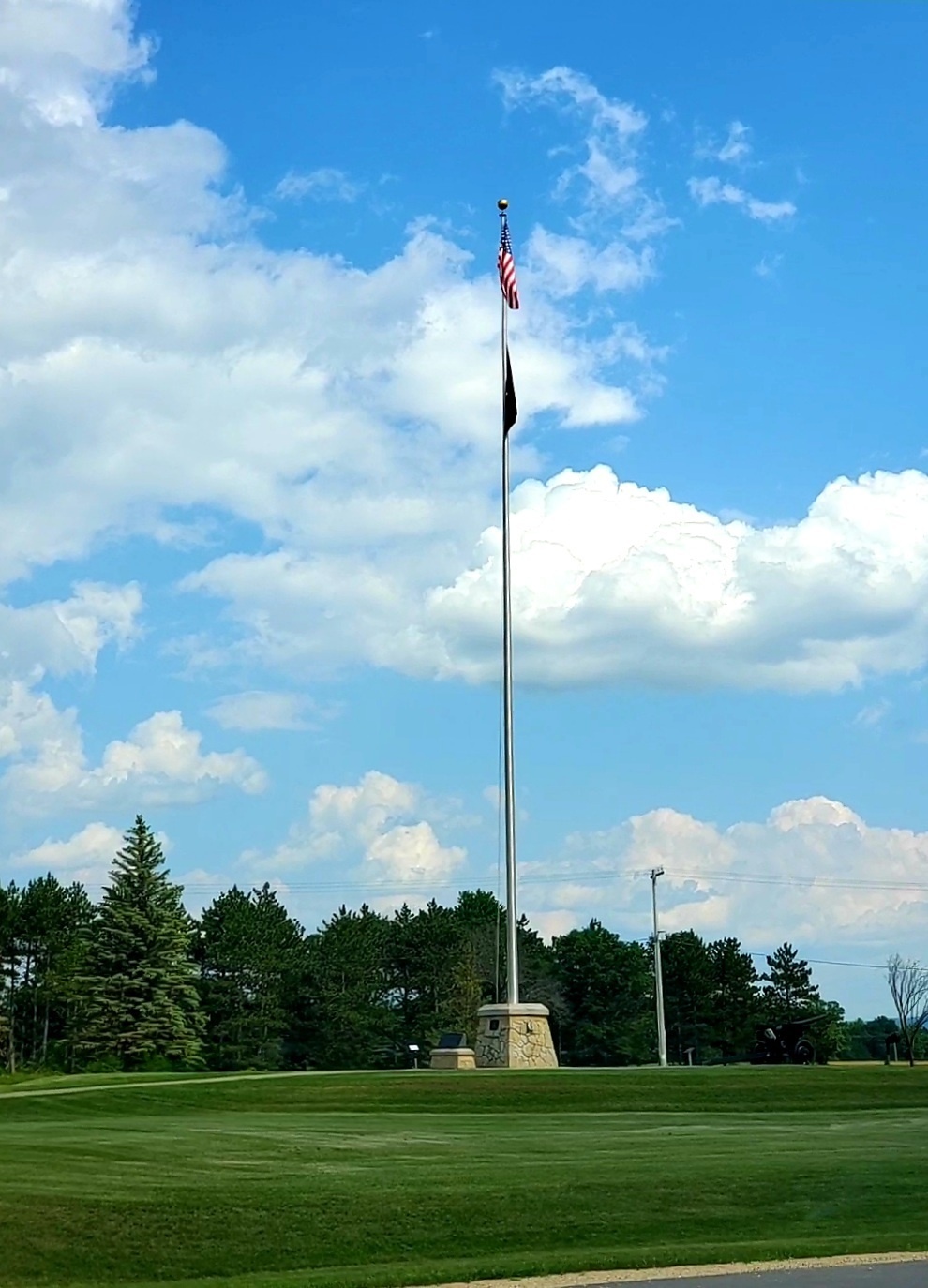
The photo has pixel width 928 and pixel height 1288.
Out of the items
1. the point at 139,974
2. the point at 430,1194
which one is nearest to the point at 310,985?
the point at 139,974

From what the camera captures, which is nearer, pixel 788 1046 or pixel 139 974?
pixel 788 1046

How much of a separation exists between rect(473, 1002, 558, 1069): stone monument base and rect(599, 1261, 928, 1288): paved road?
23.7m

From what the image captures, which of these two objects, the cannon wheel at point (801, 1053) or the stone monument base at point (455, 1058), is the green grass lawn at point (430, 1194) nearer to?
the stone monument base at point (455, 1058)

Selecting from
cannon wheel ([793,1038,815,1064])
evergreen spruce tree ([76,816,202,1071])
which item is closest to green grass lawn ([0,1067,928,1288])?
cannon wheel ([793,1038,815,1064])

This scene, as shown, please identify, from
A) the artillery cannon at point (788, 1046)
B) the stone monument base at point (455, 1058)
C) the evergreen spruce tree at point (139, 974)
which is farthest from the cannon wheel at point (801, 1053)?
the evergreen spruce tree at point (139, 974)

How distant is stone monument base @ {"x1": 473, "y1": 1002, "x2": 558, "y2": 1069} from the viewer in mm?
38094

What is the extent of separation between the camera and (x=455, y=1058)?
38.9 metres

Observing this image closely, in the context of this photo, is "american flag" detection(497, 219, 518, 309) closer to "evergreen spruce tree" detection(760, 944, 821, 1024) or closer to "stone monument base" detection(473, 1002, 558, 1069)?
"stone monument base" detection(473, 1002, 558, 1069)

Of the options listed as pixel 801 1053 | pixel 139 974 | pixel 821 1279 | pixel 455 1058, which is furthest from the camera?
pixel 139 974

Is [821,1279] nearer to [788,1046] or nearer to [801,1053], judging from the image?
[801,1053]

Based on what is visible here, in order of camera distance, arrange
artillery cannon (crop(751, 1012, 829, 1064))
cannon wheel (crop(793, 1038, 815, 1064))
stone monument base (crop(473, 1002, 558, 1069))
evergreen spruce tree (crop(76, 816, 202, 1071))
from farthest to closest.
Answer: evergreen spruce tree (crop(76, 816, 202, 1071)), artillery cannon (crop(751, 1012, 829, 1064)), cannon wheel (crop(793, 1038, 815, 1064)), stone monument base (crop(473, 1002, 558, 1069))

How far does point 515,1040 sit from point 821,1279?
24.6 m

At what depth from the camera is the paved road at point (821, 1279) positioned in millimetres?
13562

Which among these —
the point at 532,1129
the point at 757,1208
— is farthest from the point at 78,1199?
the point at 532,1129
